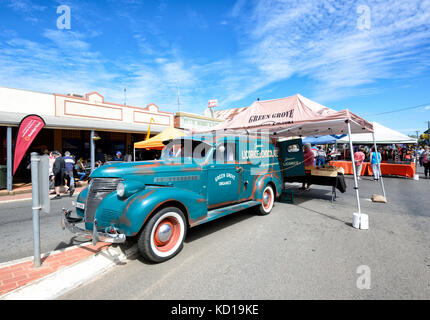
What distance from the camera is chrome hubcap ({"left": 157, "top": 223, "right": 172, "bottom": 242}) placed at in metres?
3.29

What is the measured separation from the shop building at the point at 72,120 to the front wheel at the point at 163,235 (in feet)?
31.9

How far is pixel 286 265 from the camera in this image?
3.15m

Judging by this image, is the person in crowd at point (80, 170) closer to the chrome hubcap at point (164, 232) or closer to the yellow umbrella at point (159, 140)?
the yellow umbrella at point (159, 140)

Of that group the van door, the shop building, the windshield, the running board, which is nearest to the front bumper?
the running board

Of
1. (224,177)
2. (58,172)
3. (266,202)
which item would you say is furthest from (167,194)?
(58,172)

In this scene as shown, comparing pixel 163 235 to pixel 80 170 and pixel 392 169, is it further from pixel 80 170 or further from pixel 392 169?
pixel 392 169

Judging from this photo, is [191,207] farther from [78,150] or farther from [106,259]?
[78,150]

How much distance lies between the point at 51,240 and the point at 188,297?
3188mm

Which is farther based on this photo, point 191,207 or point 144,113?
point 144,113

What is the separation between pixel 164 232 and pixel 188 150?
1839 millimetres

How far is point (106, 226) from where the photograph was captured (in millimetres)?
3168
